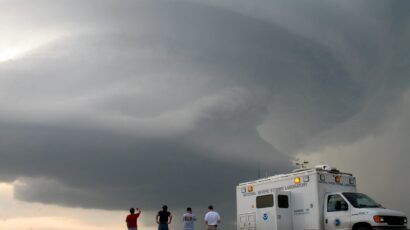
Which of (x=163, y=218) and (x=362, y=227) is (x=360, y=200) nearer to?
(x=362, y=227)

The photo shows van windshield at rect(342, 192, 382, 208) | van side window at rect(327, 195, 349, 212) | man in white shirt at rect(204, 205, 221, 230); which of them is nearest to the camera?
van windshield at rect(342, 192, 382, 208)

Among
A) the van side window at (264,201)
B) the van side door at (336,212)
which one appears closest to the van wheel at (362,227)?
the van side door at (336,212)

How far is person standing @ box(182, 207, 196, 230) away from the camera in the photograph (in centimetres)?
2336

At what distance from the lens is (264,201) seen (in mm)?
24141

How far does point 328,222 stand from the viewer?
72.4ft

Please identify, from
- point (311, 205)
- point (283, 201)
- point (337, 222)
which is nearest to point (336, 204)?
point (337, 222)

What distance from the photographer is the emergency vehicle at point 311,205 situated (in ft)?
69.1

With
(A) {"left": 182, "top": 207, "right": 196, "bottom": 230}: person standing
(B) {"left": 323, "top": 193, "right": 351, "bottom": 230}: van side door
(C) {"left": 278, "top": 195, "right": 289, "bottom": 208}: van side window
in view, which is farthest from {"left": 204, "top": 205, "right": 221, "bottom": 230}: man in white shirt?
(B) {"left": 323, "top": 193, "right": 351, "bottom": 230}: van side door

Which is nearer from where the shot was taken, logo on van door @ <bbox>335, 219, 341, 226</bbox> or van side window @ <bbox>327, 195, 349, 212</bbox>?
logo on van door @ <bbox>335, 219, 341, 226</bbox>

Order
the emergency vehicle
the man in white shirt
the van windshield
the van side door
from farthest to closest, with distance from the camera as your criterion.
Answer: the man in white shirt
the van windshield
the van side door
the emergency vehicle

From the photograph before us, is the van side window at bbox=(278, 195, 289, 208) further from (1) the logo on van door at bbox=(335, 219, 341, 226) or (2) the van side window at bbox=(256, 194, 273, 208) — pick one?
(1) the logo on van door at bbox=(335, 219, 341, 226)

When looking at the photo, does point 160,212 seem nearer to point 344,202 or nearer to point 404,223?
point 344,202

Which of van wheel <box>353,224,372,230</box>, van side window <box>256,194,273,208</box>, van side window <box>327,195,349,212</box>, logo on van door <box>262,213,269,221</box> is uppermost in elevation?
van side window <box>256,194,273,208</box>

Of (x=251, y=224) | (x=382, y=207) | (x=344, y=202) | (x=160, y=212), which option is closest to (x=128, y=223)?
(x=160, y=212)
